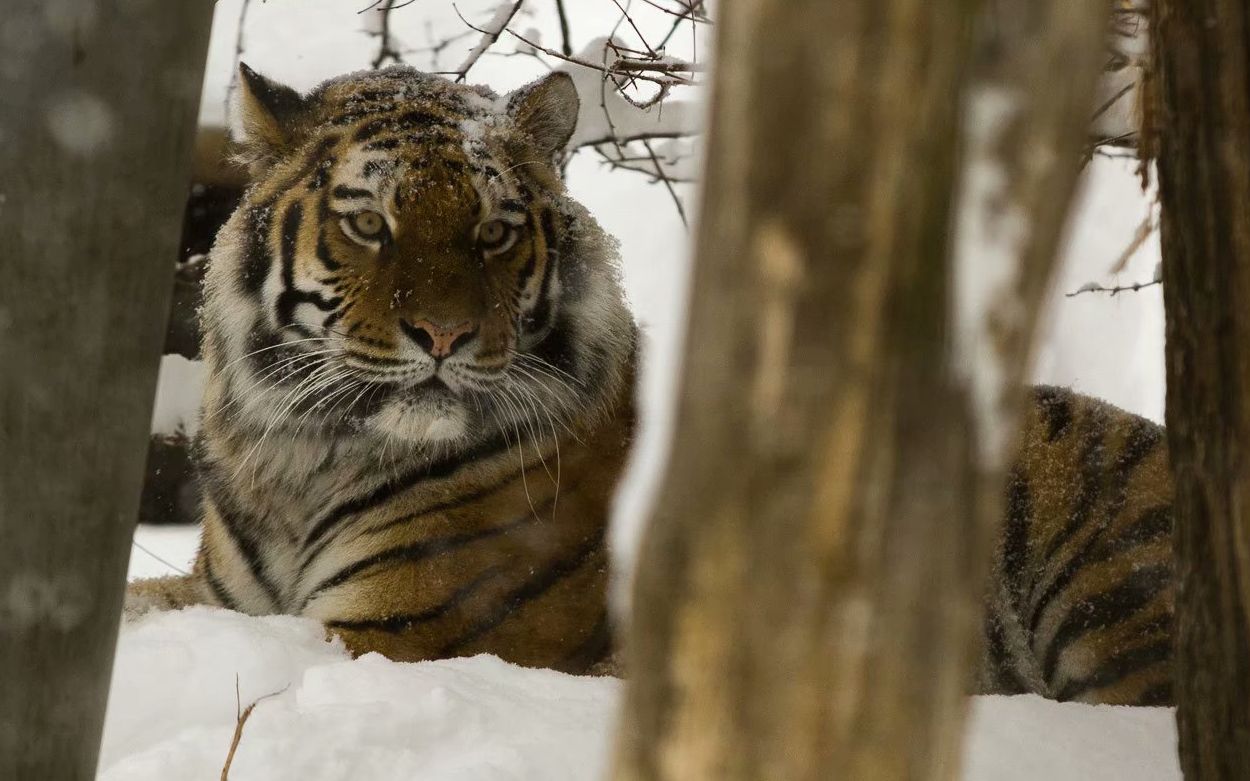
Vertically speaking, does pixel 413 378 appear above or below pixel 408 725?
above

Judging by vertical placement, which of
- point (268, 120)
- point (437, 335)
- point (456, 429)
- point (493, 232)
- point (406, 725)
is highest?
point (268, 120)

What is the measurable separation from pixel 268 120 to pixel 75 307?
145cm

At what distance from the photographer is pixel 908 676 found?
57cm

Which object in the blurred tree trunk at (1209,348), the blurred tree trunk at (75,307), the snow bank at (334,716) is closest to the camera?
the blurred tree trunk at (75,307)

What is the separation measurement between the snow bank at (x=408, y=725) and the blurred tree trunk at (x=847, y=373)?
0.70m

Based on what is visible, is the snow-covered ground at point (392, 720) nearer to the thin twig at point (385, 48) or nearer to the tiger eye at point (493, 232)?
the tiger eye at point (493, 232)

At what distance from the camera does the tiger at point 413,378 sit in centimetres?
207

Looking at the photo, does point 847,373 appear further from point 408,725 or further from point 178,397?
point 178,397

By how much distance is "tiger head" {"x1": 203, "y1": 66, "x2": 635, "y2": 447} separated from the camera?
205 cm

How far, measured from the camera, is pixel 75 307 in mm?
852

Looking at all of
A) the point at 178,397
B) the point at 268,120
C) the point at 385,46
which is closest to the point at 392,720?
the point at 268,120

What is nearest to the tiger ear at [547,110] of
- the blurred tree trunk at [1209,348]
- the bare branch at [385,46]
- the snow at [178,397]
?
the blurred tree trunk at [1209,348]

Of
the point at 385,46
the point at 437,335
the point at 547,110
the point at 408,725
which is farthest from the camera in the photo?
the point at 385,46

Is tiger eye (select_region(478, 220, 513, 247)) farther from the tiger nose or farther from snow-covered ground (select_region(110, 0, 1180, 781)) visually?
snow-covered ground (select_region(110, 0, 1180, 781))
